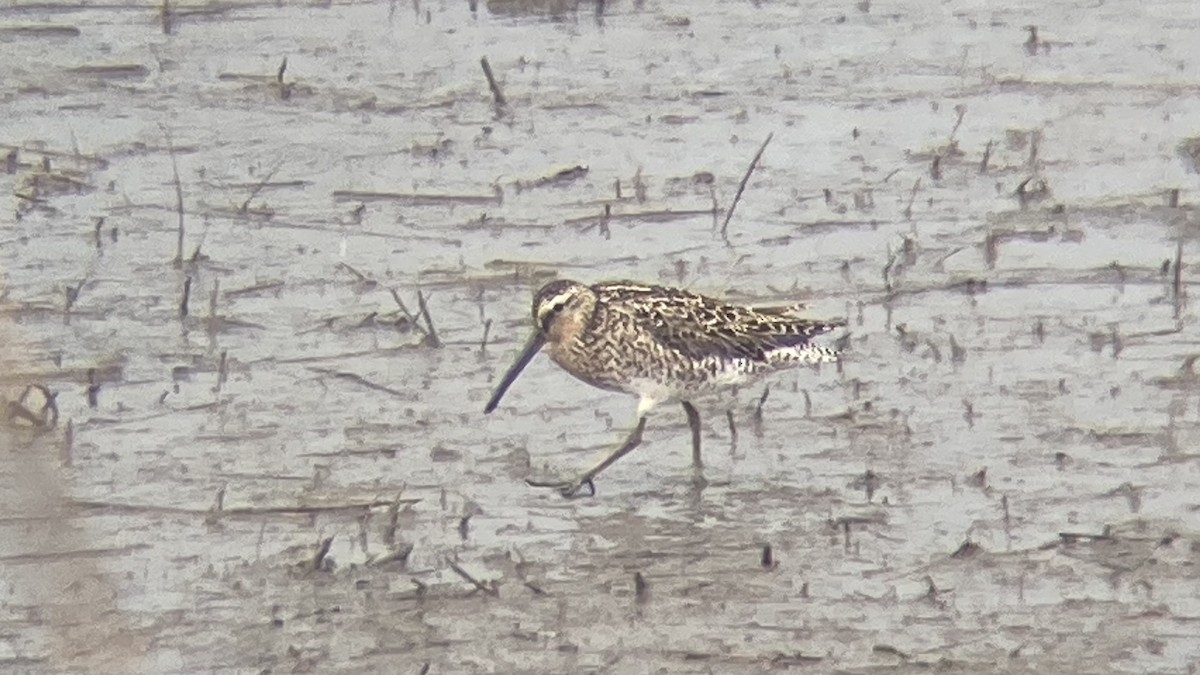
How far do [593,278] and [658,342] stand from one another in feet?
2.90

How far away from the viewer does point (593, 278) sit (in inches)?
280

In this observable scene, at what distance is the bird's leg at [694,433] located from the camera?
→ 19.6 feet

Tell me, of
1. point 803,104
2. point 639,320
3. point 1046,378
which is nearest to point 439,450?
point 639,320

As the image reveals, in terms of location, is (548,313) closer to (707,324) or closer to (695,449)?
(707,324)

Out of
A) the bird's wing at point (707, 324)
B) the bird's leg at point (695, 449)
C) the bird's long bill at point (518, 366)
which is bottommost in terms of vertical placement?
the bird's leg at point (695, 449)

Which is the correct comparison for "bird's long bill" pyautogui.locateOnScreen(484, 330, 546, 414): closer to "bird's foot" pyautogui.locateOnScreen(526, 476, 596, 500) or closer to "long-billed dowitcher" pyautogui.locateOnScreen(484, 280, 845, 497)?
"long-billed dowitcher" pyautogui.locateOnScreen(484, 280, 845, 497)

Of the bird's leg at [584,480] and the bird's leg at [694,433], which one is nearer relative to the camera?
the bird's leg at [584,480]

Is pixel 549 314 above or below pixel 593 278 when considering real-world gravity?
below

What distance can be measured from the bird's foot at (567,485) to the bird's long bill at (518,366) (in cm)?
38

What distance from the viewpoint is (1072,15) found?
8891 millimetres

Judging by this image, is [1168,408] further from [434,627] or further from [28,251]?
[28,251]

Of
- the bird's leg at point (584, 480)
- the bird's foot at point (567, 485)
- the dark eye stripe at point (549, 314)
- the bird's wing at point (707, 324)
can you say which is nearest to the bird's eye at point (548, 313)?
the dark eye stripe at point (549, 314)

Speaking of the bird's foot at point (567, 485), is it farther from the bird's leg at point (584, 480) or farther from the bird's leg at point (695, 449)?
the bird's leg at point (695, 449)

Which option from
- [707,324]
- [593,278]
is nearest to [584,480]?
[707,324]
